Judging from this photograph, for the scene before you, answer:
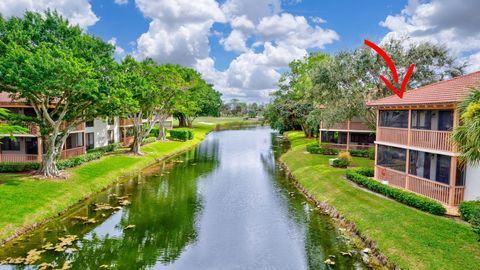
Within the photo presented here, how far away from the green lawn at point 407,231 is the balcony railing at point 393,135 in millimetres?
4407

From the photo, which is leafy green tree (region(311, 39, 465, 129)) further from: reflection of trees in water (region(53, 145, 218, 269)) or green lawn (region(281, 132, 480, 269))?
reflection of trees in water (region(53, 145, 218, 269))

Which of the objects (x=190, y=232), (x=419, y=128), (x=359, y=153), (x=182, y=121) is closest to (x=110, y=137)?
(x=359, y=153)

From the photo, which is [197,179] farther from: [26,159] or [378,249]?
[378,249]

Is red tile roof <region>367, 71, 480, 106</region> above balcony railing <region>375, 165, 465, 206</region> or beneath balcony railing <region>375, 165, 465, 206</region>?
above

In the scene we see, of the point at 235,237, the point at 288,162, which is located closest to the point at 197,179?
the point at 288,162

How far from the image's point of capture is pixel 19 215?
20.7m

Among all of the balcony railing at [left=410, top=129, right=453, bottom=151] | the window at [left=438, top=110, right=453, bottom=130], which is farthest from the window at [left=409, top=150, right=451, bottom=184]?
the window at [left=438, top=110, right=453, bottom=130]

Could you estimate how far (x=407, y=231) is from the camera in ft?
58.0

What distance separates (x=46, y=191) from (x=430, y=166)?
25673 millimetres

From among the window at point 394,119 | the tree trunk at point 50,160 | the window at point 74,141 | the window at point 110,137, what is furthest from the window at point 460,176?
the window at point 110,137

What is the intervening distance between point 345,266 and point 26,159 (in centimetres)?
2990

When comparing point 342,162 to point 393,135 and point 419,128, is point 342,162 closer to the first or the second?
point 393,135

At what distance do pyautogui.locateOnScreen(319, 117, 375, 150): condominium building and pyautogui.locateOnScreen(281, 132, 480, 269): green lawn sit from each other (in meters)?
20.9

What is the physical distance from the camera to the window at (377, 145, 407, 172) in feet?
85.7
